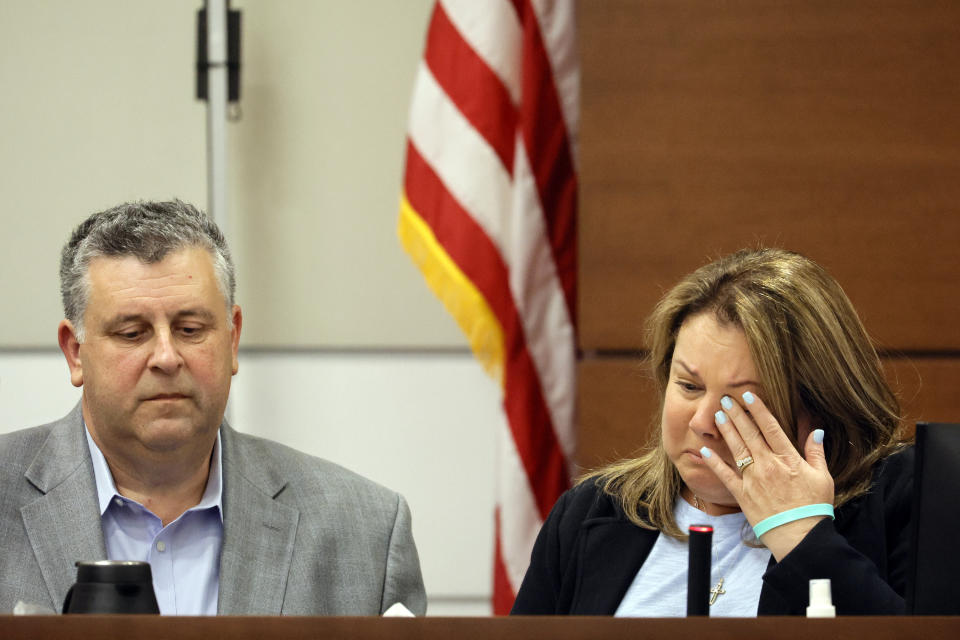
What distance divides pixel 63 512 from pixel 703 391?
1.07 metres

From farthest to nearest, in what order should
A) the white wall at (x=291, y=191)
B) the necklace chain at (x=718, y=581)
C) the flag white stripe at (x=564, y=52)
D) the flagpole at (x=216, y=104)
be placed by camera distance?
the white wall at (x=291, y=191) → the flagpole at (x=216, y=104) → the flag white stripe at (x=564, y=52) → the necklace chain at (x=718, y=581)

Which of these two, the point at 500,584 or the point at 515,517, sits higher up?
the point at 515,517

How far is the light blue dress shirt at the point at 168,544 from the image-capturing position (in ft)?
6.70

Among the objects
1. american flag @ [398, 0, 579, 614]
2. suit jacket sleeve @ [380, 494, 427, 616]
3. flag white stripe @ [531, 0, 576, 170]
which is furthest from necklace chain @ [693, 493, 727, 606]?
flag white stripe @ [531, 0, 576, 170]

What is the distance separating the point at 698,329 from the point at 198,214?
89 cm

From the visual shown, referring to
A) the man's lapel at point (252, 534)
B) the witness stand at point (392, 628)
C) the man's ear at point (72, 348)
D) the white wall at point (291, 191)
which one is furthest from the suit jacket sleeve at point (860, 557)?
the white wall at point (291, 191)

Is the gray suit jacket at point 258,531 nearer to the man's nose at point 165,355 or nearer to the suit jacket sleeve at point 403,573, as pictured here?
the suit jacket sleeve at point 403,573

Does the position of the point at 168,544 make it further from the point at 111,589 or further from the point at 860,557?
the point at 860,557

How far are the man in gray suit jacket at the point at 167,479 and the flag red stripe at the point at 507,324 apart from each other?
3.75 ft

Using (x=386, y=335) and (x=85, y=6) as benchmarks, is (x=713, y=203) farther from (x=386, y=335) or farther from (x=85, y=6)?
(x=85, y=6)

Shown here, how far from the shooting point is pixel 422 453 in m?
3.62

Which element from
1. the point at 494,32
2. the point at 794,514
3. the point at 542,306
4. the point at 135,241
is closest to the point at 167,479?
the point at 135,241

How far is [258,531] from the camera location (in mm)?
2121

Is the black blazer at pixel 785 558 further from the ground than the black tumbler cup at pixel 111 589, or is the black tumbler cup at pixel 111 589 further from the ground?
the black tumbler cup at pixel 111 589
